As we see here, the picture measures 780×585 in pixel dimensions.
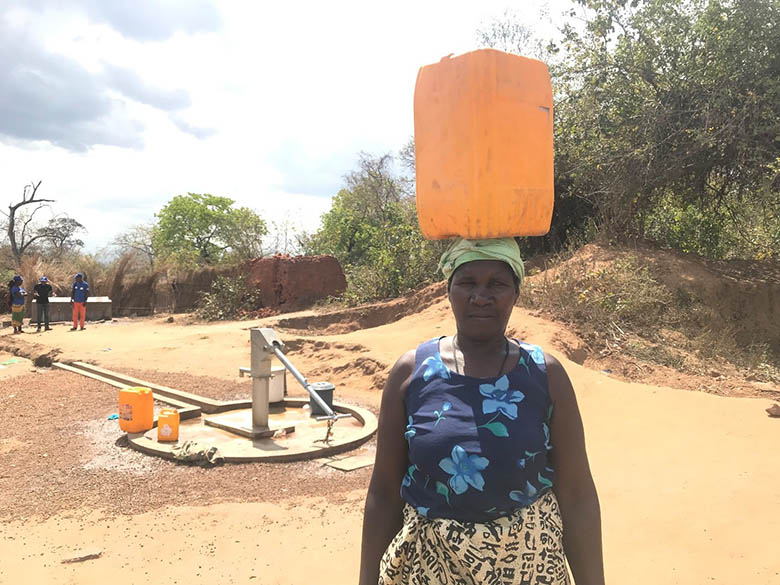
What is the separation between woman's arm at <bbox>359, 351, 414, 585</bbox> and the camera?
140 centimetres

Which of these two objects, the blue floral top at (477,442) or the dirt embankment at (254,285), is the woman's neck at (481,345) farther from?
the dirt embankment at (254,285)

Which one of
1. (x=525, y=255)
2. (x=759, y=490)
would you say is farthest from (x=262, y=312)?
(x=759, y=490)

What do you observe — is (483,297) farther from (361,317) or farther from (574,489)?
(361,317)

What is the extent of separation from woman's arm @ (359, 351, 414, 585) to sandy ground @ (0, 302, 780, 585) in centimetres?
177

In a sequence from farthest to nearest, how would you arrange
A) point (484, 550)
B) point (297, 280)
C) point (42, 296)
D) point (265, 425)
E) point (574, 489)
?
1. point (297, 280)
2. point (42, 296)
3. point (265, 425)
4. point (574, 489)
5. point (484, 550)

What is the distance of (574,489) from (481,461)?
0.87 ft

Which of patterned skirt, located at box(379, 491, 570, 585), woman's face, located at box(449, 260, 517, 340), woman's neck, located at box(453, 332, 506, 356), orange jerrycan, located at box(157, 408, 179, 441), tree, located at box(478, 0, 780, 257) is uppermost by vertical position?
tree, located at box(478, 0, 780, 257)

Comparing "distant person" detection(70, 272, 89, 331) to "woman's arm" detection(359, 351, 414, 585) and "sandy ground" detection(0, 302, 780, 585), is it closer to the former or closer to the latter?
"sandy ground" detection(0, 302, 780, 585)

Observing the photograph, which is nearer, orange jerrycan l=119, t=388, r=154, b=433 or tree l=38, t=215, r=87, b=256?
orange jerrycan l=119, t=388, r=154, b=433

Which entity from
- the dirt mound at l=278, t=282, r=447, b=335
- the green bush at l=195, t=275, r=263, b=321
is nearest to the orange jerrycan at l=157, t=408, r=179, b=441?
the dirt mound at l=278, t=282, r=447, b=335

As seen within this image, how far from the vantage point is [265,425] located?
5.62m

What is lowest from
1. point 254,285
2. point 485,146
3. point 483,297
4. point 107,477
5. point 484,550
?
point 107,477

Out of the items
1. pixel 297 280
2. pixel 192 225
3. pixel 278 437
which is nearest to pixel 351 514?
pixel 278 437

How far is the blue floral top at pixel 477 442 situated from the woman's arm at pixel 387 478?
0.11 feet
